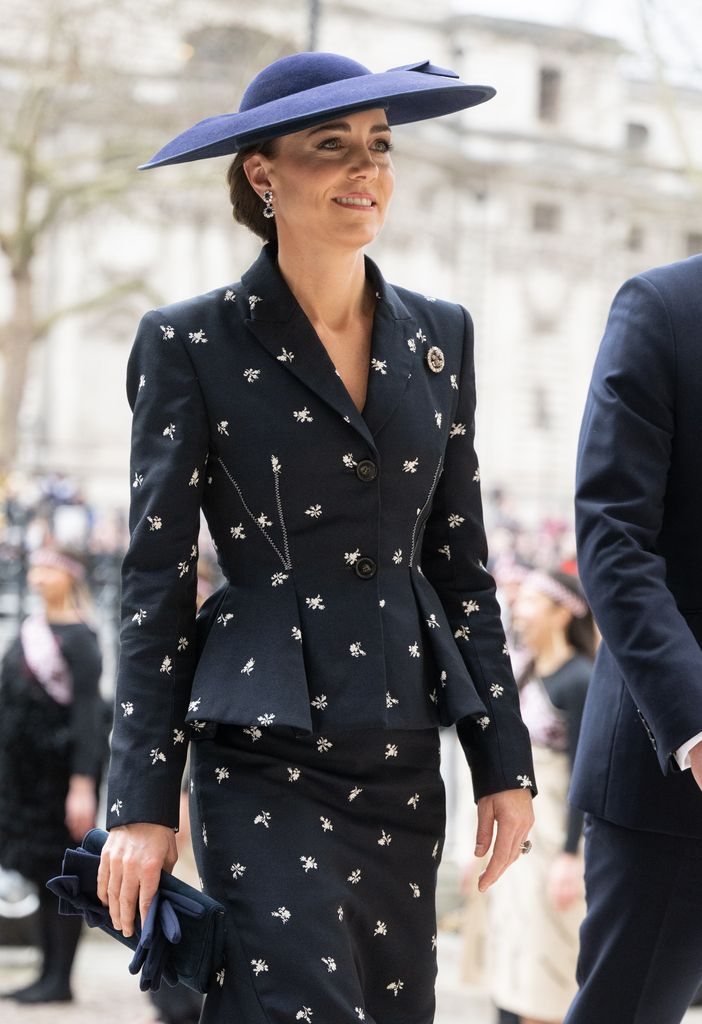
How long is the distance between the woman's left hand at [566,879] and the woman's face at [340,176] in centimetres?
268

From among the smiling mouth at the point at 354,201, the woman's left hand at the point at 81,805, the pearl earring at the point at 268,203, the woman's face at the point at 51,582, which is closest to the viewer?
the smiling mouth at the point at 354,201

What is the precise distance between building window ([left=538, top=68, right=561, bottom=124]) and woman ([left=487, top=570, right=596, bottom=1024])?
33.0m

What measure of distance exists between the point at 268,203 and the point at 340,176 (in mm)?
166

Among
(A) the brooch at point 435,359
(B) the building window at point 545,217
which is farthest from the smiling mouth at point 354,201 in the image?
(B) the building window at point 545,217

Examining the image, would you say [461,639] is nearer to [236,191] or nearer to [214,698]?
[214,698]

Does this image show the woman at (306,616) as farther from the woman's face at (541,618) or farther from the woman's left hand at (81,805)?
the woman's left hand at (81,805)

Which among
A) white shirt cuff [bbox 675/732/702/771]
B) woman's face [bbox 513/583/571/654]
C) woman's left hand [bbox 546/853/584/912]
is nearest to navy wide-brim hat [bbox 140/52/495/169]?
white shirt cuff [bbox 675/732/702/771]

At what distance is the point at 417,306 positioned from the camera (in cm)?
255

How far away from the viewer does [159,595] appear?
226cm

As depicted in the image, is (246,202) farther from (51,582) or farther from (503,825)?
(51,582)

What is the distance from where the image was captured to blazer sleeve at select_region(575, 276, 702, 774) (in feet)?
7.36

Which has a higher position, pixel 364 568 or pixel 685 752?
pixel 364 568

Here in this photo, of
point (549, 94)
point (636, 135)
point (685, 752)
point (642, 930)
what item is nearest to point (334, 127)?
point (685, 752)

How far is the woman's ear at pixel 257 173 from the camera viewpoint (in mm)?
2426
